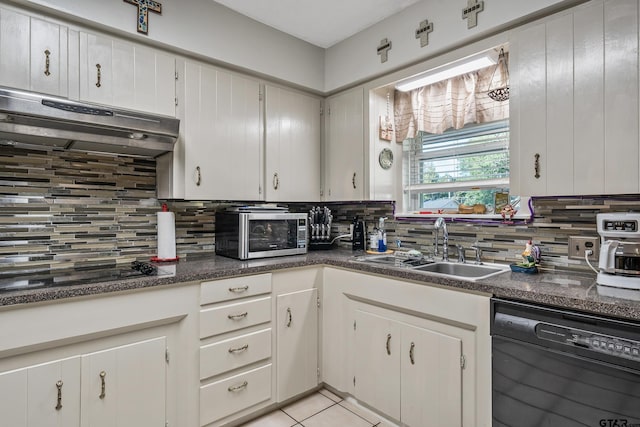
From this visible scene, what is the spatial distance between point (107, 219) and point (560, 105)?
252 cm

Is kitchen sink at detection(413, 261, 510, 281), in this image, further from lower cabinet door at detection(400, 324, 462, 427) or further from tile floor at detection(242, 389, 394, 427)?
tile floor at detection(242, 389, 394, 427)

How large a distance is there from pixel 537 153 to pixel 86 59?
90.9 inches

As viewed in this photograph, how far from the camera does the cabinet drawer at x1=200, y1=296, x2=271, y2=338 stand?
72.1 inches

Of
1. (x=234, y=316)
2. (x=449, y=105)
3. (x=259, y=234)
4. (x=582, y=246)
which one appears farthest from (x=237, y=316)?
(x=449, y=105)

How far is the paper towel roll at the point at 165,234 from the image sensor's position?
218 cm

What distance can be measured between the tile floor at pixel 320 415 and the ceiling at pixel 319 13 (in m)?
2.52

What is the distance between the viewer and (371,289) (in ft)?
6.52

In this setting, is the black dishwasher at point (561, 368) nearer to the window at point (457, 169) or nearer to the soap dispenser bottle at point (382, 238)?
the window at point (457, 169)

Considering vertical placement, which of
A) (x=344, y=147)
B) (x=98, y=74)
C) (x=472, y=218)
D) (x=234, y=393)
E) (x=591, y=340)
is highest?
(x=98, y=74)

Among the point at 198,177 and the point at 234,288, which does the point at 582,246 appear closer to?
the point at 234,288

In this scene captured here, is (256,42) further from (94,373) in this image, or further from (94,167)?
(94,373)

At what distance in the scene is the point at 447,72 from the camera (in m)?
2.20

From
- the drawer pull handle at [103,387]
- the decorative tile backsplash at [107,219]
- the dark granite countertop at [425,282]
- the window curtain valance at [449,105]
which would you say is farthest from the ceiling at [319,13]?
the drawer pull handle at [103,387]

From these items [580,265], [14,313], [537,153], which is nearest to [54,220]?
[14,313]
